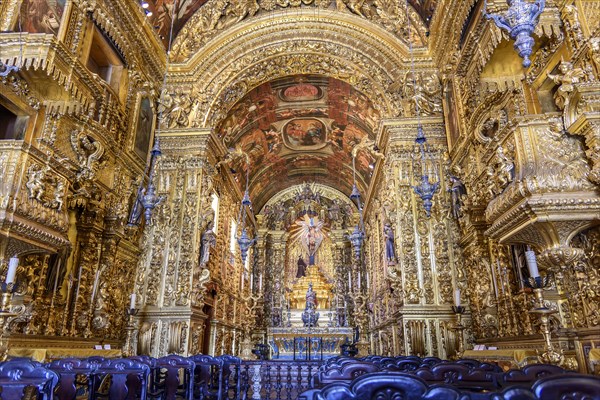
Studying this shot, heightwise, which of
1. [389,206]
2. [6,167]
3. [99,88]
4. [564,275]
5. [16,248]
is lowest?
[564,275]

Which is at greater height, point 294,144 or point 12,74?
point 294,144

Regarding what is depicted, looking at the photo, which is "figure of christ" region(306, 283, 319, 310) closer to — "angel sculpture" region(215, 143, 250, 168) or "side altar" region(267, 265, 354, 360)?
→ "side altar" region(267, 265, 354, 360)

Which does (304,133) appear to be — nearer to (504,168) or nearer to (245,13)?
(245,13)

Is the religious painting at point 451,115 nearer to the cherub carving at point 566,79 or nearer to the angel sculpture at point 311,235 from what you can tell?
the cherub carving at point 566,79

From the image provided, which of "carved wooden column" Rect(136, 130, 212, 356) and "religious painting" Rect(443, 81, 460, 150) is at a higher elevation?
"religious painting" Rect(443, 81, 460, 150)

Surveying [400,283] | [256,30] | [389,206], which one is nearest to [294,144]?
[256,30]

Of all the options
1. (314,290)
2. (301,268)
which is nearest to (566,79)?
(314,290)

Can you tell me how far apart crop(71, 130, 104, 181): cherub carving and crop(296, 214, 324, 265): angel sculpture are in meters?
16.5

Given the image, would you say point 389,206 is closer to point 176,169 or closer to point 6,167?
point 176,169

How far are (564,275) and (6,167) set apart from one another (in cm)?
817

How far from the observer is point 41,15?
738cm

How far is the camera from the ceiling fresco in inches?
591

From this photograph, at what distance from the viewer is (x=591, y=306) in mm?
5020

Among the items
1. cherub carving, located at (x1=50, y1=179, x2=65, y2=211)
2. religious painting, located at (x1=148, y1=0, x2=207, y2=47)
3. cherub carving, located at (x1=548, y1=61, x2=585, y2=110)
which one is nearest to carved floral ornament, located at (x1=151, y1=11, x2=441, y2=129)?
religious painting, located at (x1=148, y1=0, x2=207, y2=47)
